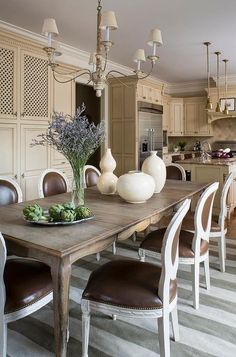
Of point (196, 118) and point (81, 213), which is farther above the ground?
point (196, 118)

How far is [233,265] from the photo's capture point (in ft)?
10.1

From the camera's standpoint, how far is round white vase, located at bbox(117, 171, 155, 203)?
2.21 metres

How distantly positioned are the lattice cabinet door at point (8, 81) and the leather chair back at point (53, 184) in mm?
1208

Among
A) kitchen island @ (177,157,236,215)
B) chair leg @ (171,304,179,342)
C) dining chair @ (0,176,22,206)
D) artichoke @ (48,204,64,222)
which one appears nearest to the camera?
artichoke @ (48,204,64,222)

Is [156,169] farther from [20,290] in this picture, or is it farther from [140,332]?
[20,290]

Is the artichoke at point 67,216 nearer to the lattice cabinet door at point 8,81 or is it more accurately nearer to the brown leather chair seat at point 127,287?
the brown leather chair seat at point 127,287

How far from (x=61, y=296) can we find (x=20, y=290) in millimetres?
290

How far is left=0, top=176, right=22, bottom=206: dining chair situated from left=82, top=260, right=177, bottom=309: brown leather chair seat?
43.1 inches

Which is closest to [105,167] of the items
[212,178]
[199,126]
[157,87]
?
[212,178]

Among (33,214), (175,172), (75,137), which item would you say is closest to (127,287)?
(33,214)

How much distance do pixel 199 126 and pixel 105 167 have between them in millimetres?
5697

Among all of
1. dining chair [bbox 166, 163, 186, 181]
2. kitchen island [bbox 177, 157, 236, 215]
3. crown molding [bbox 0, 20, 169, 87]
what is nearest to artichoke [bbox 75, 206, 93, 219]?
dining chair [bbox 166, 163, 186, 181]

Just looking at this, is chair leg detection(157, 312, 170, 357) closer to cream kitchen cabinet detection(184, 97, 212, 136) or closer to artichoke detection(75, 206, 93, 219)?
artichoke detection(75, 206, 93, 219)

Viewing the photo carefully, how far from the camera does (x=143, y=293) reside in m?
1.59
